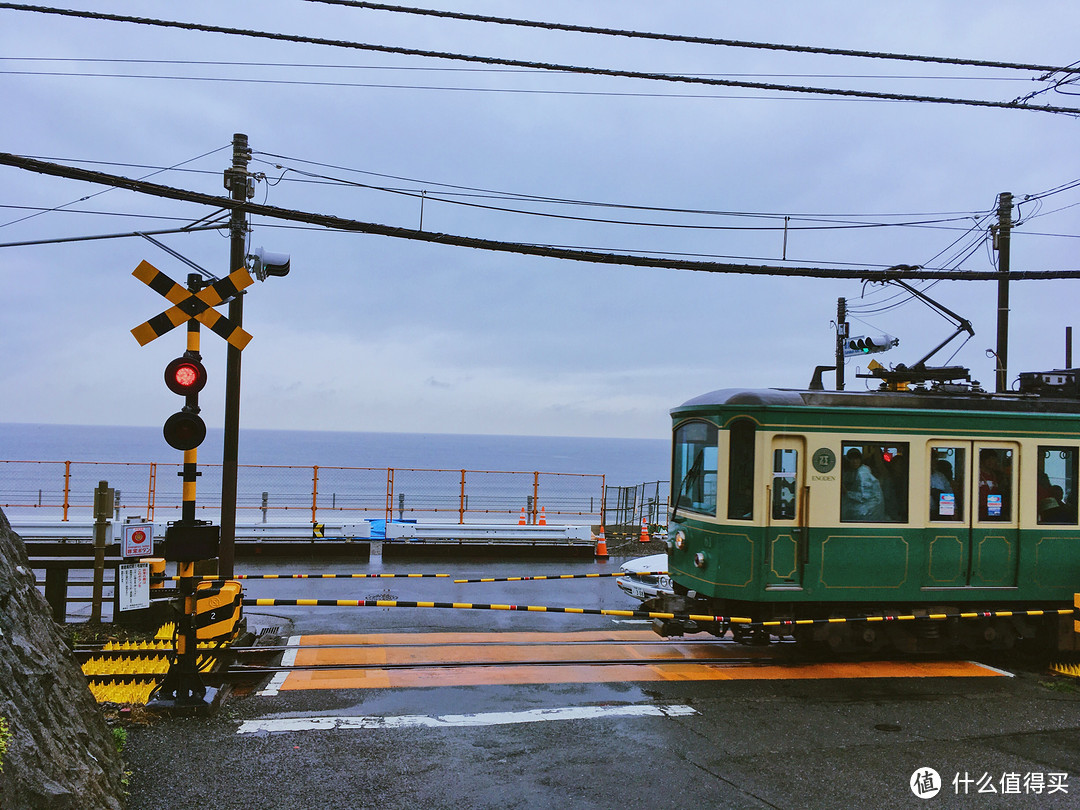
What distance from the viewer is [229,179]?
10633 millimetres

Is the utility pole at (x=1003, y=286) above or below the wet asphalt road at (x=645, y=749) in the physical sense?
above

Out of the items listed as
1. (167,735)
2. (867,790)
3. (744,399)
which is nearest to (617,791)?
(867,790)

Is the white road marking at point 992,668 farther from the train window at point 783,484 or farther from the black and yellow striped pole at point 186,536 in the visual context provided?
the black and yellow striped pole at point 186,536

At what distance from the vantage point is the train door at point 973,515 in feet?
30.0

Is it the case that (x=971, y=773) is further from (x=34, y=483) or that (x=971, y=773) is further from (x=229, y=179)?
(x=34, y=483)

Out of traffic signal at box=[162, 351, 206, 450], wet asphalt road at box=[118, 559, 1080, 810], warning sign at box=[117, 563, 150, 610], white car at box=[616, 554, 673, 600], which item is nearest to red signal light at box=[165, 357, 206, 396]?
traffic signal at box=[162, 351, 206, 450]

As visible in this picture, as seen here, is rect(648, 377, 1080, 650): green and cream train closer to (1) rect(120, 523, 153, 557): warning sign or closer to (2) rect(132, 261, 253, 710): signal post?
(2) rect(132, 261, 253, 710): signal post

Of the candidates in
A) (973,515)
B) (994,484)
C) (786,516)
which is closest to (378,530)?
(786,516)

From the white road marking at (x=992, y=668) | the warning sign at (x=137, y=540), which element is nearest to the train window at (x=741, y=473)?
the white road marking at (x=992, y=668)

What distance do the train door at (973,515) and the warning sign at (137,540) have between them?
9429 mm

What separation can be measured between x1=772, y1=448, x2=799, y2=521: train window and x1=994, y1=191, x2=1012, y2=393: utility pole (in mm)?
8537

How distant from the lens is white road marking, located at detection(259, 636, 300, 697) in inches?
305

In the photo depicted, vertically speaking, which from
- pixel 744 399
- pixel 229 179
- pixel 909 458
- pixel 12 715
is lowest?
pixel 12 715

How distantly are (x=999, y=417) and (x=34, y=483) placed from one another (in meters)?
110
